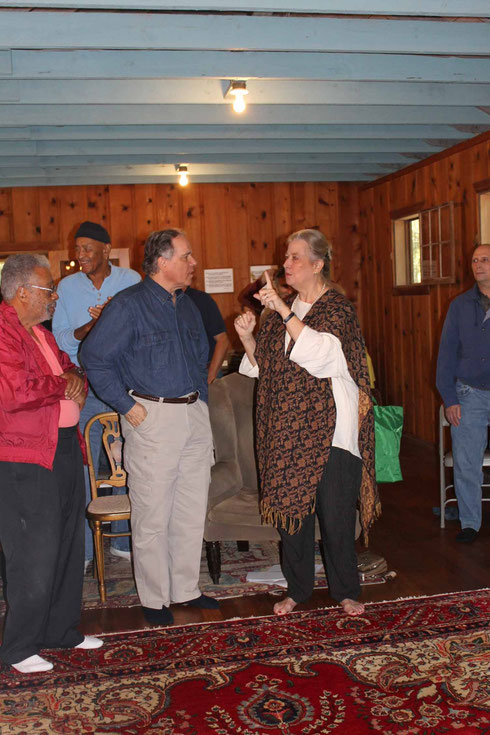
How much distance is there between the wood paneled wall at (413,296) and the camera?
612 centimetres

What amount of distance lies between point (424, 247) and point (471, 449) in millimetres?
3060

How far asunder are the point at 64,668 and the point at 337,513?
3.90ft

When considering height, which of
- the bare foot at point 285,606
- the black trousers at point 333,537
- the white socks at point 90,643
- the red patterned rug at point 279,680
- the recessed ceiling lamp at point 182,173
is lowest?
the red patterned rug at point 279,680

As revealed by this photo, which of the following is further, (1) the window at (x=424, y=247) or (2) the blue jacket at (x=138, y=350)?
(1) the window at (x=424, y=247)

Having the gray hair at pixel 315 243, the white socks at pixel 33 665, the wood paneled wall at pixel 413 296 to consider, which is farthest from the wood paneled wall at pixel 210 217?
the white socks at pixel 33 665

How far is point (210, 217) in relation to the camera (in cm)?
812

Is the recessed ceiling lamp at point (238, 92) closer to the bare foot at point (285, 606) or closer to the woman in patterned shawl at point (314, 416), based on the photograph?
the woman in patterned shawl at point (314, 416)

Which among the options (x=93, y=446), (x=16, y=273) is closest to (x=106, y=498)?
(x=93, y=446)

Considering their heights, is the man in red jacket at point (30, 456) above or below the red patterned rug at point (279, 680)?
above

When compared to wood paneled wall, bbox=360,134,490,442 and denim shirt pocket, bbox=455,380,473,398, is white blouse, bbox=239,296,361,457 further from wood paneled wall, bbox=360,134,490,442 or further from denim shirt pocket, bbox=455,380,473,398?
wood paneled wall, bbox=360,134,490,442

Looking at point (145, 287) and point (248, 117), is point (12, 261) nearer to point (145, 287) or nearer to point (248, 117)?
point (145, 287)

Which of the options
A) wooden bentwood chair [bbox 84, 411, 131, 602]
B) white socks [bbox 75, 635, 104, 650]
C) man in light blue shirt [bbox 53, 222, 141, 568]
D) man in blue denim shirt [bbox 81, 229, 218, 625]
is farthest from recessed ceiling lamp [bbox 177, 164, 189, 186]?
white socks [bbox 75, 635, 104, 650]

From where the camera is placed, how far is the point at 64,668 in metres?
2.85

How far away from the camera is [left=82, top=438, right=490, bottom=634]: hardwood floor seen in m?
3.35
